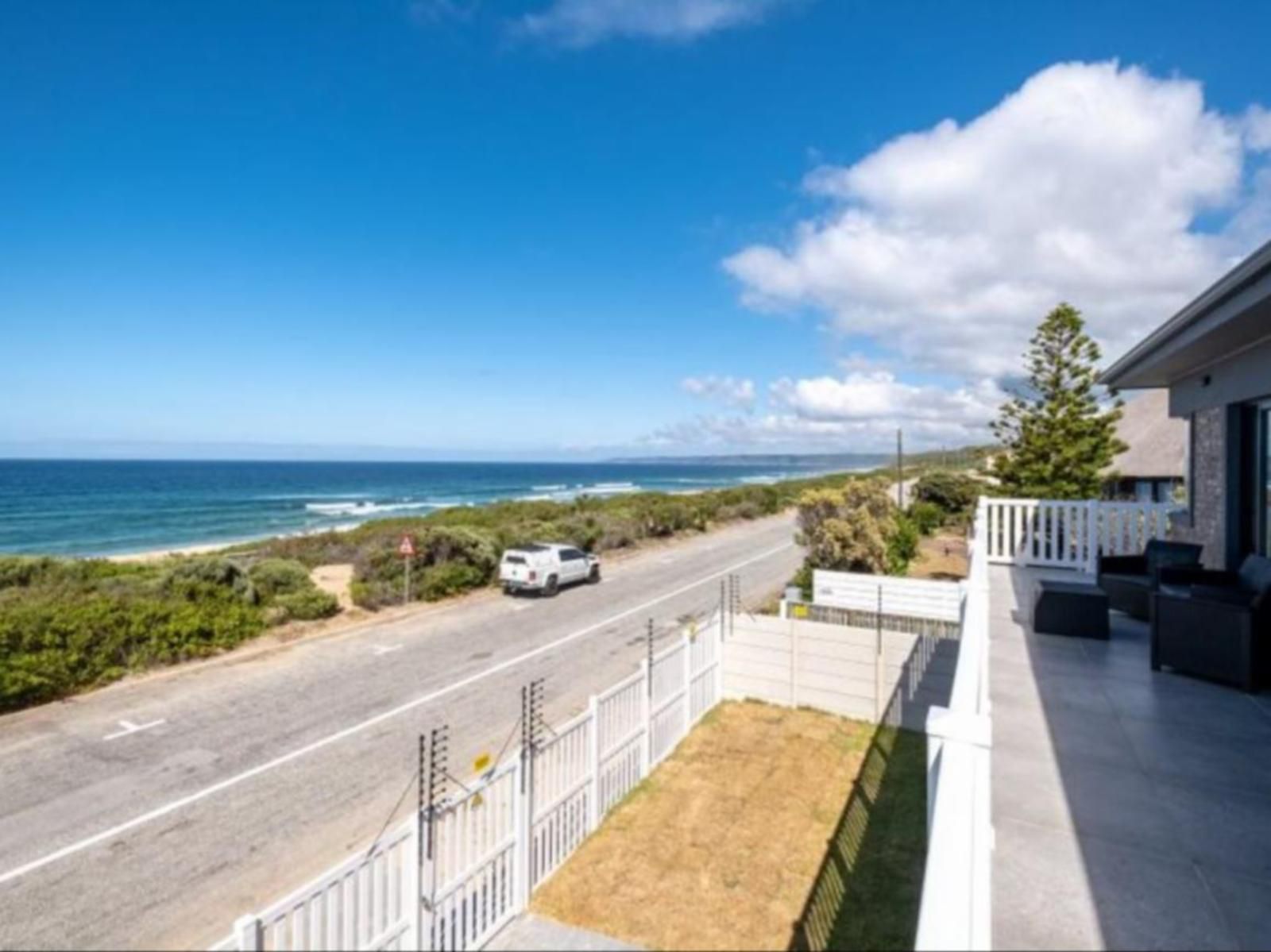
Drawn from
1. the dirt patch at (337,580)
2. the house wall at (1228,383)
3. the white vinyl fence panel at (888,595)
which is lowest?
the dirt patch at (337,580)

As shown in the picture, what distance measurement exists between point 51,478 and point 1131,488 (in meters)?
108

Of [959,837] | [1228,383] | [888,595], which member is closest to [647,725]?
[959,837]

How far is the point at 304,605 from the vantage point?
14.6 m

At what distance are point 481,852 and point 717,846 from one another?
2622 millimetres

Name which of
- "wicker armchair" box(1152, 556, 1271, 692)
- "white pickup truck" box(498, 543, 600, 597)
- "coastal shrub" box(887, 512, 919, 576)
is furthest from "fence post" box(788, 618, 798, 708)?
"white pickup truck" box(498, 543, 600, 597)

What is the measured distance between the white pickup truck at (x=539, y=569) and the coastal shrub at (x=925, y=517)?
47.7 feet

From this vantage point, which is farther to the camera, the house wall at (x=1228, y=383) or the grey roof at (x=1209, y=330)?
the house wall at (x=1228, y=383)

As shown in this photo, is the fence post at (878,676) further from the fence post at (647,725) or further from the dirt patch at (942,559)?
the dirt patch at (942,559)

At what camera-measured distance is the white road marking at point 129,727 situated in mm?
8852

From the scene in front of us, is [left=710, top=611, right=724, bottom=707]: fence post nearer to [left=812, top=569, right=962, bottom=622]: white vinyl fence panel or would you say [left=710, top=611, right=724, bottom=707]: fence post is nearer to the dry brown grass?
the dry brown grass

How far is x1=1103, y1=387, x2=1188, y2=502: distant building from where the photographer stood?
20219 millimetres

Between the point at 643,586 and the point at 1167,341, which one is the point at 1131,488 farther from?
the point at 1167,341

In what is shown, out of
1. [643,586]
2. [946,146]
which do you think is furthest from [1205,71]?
[643,586]

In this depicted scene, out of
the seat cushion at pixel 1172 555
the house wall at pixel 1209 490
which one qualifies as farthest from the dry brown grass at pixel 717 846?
the house wall at pixel 1209 490
